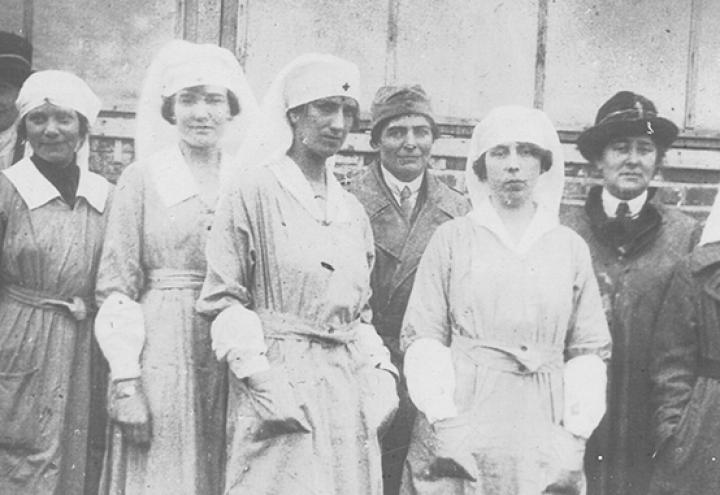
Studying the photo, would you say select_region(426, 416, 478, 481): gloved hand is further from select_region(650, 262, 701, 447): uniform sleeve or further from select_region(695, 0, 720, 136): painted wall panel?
select_region(695, 0, 720, 136): painted wall panel

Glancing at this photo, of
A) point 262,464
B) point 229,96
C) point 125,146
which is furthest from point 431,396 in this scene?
point 125,146

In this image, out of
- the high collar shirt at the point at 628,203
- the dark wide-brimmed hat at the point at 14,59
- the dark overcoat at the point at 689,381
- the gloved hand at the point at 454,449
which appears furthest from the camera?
the dark wide-brimmed hat at the point at 14,59

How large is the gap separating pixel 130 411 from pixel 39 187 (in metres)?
1.13

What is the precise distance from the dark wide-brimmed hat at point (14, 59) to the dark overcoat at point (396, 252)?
5.37 feet

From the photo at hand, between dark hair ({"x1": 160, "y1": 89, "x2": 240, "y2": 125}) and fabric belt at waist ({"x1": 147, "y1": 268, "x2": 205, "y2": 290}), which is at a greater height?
dark hair ({"x1": 160, "y1": 89, "x2": 240, "y2": 125})

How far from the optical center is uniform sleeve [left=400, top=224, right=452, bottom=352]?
405 cm

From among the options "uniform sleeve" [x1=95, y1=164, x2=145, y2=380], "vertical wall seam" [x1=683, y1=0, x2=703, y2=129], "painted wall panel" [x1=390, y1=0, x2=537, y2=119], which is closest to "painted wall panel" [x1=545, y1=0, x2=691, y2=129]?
"vertical wall seam" [x1=683, y1=0, x2=703, y2=129]

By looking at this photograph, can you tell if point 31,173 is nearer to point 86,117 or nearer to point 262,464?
point 86,117

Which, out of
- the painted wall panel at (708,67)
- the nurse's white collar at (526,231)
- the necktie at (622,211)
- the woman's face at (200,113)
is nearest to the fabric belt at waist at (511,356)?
the nurse's white collar at (526,231)

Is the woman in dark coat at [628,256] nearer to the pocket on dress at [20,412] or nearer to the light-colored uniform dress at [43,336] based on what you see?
the light-colored uniform dress at [43,336]

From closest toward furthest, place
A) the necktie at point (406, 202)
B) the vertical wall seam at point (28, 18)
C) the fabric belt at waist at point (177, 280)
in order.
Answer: the fabric belt at waist at point (177, 280), the necktie at point (406, 202), the vertical wall seam at point (28, 18)

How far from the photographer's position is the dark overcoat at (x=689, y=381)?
4211 millimetres

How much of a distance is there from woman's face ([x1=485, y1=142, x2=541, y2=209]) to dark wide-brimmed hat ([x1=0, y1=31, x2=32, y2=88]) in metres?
2.35

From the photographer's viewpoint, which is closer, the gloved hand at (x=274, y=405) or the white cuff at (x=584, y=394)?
the gloved hand at (x=274, y=405)
